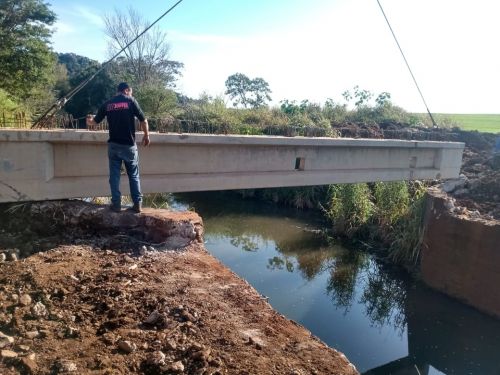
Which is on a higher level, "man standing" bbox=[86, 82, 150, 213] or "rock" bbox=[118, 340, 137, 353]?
"man standing" bbox=[86, 82, 150, 213]

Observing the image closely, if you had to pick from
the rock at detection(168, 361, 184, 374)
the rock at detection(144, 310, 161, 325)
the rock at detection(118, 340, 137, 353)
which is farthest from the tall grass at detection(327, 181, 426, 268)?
→ the rock at detection(118, 340, 137, 353)

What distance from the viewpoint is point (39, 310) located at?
414cm

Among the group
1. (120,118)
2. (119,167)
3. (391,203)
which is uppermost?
(120,118)

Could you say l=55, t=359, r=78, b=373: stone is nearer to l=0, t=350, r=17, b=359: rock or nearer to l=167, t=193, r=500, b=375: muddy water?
l=0, t=350, r=17, b=359: rock

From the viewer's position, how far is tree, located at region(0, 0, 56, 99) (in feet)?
78.0

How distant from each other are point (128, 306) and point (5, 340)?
123 centimetres

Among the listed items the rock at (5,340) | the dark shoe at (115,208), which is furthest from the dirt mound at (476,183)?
the rock at (5,340)

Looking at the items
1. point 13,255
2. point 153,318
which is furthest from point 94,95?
point 153,318

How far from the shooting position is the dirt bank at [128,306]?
3.56 metres

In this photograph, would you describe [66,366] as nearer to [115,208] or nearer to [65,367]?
[65,367]

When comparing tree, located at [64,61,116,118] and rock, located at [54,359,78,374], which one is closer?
rock, located at [54,359,78,374]

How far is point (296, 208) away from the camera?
18.6 meters

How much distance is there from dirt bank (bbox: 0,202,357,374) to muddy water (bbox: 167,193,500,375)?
402 cm

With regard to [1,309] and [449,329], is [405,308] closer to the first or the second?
[449,329]
